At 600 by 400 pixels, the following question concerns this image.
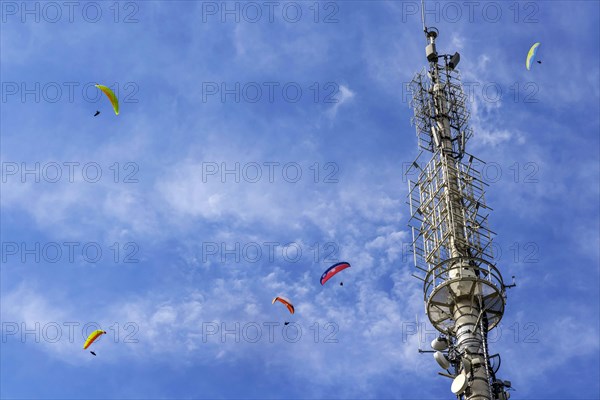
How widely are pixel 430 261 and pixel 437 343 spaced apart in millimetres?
5965

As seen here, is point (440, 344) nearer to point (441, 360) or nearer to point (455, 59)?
point (441, 360)

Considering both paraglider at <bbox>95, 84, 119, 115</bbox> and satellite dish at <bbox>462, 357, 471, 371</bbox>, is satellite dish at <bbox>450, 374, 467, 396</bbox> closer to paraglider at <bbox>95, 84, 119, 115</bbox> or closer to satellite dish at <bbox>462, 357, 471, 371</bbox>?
satellite dish at <bbox>462, 357, 471, 371</bbox>

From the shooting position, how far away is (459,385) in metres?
47.8

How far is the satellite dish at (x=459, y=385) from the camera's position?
47625 mm

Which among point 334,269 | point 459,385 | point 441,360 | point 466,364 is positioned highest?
point 334,269

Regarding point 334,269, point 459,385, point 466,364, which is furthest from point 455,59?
point 459,385

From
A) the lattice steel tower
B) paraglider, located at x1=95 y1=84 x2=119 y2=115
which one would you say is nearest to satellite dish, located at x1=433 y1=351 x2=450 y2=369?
the lattice steel tower

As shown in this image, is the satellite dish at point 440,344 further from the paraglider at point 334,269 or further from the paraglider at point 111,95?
the paraglider at point 111,95

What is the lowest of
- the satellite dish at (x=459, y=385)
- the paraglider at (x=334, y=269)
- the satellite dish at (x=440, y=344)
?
the satellite dish at (x=459, y=385)

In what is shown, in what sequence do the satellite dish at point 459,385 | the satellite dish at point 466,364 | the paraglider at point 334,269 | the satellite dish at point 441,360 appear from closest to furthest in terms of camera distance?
the satellite dish at point 459,385 < the satellite dish at point 466,364 < the satellite dish at point 441,360 < the paraglider at point 334,269

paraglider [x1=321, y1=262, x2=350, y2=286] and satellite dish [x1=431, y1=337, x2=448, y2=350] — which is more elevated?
paraglider [x1=321, y1=262, x2=350, y2=286]

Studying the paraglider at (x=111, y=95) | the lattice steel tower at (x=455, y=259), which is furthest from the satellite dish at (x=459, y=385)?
the paraglider at (x=111, y=95)

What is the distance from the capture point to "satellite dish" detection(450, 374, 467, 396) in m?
47.6

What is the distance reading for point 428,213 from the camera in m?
58.8
